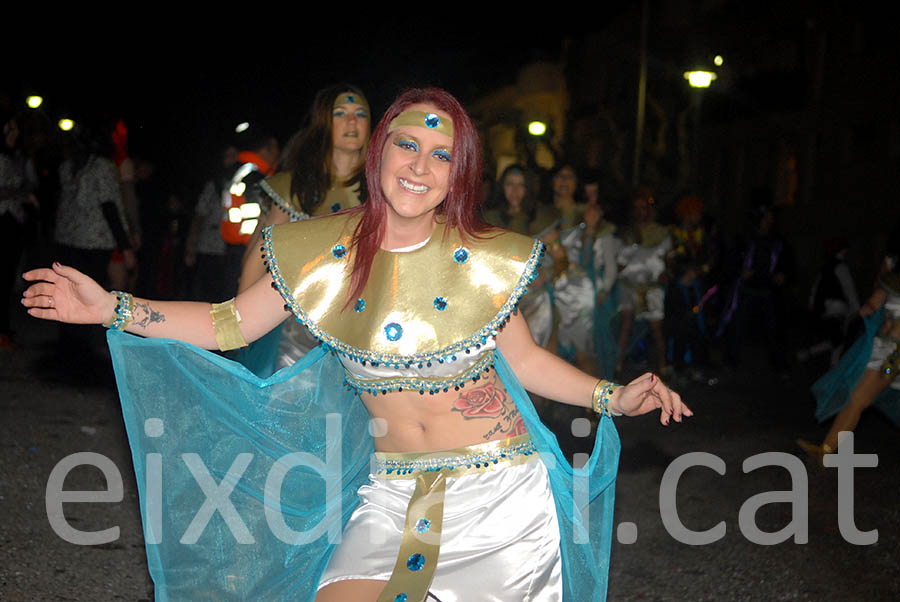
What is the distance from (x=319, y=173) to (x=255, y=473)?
2.23 meters

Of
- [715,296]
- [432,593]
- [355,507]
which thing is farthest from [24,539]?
[715,296]

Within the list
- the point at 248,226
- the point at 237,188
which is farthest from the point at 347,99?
the point at 237,188

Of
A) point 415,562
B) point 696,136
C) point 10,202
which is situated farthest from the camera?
point 696,136

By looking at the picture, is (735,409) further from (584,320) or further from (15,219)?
(15,219)

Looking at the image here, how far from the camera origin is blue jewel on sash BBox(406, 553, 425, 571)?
2.58m

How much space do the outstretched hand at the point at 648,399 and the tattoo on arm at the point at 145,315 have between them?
1249 millimetres

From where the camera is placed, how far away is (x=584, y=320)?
8.89 meters

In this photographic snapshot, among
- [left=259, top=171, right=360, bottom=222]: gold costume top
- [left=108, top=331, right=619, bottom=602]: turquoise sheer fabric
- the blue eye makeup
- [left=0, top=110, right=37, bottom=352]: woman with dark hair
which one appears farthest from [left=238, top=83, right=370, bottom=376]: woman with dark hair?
[left=0, top=110, right=37, bottom=352]: woman with dark hair

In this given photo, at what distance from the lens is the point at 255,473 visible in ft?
9.88

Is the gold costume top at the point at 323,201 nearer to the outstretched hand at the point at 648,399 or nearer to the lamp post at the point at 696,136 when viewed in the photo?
the outstretched hand at the point at 648,399

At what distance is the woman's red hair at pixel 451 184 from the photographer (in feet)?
9.20

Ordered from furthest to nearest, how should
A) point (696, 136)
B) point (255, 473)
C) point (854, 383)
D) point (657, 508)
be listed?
point (696, 136), point (854, 383), point (657, 508), point (255, 473)

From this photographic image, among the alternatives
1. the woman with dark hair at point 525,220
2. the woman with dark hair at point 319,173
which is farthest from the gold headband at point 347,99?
the woman with dark hair at point 525,220

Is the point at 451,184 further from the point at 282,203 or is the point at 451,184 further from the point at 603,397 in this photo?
the point at 282,203
